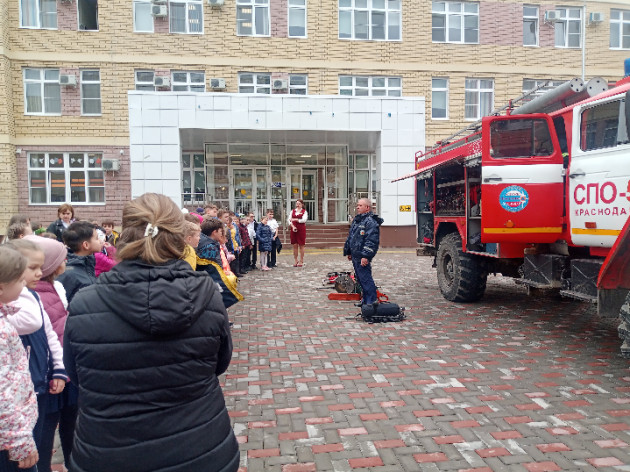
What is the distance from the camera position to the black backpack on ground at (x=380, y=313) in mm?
7070

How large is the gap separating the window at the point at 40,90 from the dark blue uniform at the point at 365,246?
17.8 m

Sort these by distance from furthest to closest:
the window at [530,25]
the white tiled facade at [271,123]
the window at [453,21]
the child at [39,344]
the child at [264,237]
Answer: the window at [530,25]
the window at [453,21]
the white tiled facade at [271,123]
the child at [264,237]
the child at [39,344]

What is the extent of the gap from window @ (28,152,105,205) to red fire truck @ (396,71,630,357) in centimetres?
1680

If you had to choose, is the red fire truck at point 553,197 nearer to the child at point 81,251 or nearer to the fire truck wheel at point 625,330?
the fire truck wheel at point 625,330

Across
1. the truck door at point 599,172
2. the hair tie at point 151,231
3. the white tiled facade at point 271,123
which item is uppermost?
the white tiled facade at point 271,123

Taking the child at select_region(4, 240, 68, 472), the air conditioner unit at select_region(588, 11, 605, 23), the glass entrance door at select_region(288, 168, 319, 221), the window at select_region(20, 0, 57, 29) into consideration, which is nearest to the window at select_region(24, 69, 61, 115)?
the window at select_region(20, 0, 57, 29)

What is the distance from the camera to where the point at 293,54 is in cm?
2094

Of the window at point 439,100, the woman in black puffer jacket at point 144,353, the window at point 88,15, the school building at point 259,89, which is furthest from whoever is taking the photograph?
the window at point 439,100

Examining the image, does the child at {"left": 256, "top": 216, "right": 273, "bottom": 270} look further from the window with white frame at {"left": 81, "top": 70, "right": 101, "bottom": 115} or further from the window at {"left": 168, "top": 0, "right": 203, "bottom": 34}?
the window at {"left": 168, "top": 0, "right": 203, "bottom": 34}

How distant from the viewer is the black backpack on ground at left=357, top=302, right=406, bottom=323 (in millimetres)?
7070

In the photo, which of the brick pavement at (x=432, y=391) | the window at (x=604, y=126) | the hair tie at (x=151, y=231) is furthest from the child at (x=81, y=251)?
the window at (x=604, y=126)

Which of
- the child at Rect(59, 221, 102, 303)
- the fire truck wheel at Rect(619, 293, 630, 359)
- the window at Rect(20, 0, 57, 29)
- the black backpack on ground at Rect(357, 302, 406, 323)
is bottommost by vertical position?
the black backpack on ground at Rect(357, 302, 406, 323)

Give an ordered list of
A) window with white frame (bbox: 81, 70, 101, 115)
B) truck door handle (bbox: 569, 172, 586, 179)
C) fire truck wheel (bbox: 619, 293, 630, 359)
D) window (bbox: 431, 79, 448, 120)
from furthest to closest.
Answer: window (bbox: 431, 79, 448, 120) < window with white frame (bbox: 81, 70, 101, 115) < truck door handle (bbox: 569, 172, 586, 179) < fire truck wheel (bbox: 619, 293, 630, 359)

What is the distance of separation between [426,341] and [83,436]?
4885mm
